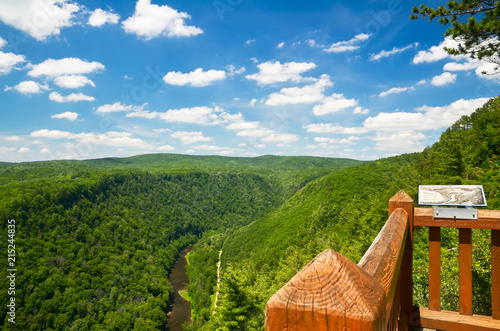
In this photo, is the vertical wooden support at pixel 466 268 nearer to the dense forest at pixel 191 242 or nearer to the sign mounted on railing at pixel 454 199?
the sign mounted on railing at pixel 454 199

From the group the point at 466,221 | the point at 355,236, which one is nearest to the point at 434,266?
the point at 466,221

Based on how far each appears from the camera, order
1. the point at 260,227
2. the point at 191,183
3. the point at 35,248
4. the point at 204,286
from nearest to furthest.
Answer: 1. the point at 35,248
2. the point at 204,286
3. the point at 260,227
4. the point at 191,183

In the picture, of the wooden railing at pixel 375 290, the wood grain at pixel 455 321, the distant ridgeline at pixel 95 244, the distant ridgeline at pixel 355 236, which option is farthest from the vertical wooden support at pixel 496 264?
the distant ridgeline at pixel 95 244

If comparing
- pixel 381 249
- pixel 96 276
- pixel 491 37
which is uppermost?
pixel 491 37

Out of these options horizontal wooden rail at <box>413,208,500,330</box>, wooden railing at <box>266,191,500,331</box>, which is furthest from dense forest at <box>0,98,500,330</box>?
wooden railing at <box>266,191,500,331</box>

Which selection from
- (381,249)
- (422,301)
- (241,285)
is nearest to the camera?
(381,249)

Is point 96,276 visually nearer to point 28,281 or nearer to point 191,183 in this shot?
point 28,281

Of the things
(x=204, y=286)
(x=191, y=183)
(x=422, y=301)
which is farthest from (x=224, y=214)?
(x=422, y=301)

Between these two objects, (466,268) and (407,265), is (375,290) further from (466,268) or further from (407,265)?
(466,268)
